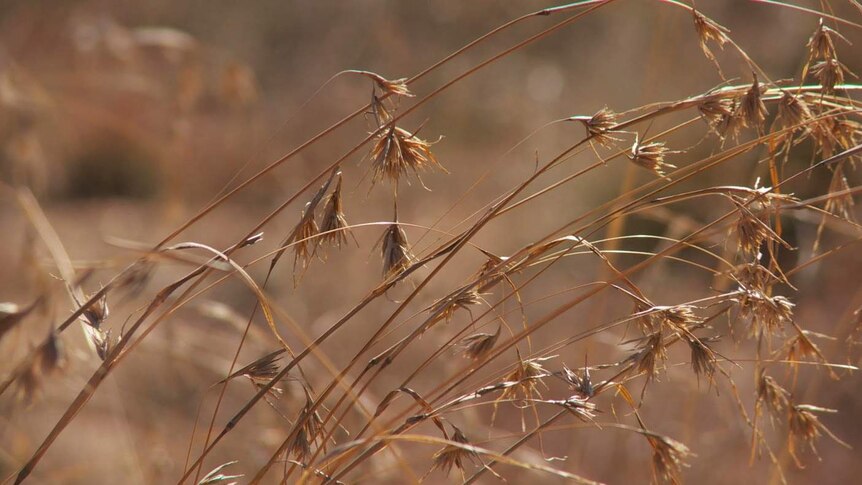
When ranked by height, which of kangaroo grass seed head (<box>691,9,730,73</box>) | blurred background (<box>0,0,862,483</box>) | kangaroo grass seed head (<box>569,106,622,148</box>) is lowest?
blurred background (<box>0,0,862,483</box>)

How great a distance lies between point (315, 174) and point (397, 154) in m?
2.76

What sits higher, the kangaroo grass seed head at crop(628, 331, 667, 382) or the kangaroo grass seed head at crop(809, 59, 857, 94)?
Result: the kangaroo grass seed head at crop(809, 59, 857, 94)

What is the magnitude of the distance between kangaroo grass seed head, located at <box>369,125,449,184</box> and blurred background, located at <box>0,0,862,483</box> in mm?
38

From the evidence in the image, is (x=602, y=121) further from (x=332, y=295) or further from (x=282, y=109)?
(x=282, y=109)

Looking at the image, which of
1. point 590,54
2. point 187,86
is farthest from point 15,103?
point 590,54

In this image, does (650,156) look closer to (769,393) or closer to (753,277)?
(753,277)

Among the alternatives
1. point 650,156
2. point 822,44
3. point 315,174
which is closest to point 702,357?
point 650,156

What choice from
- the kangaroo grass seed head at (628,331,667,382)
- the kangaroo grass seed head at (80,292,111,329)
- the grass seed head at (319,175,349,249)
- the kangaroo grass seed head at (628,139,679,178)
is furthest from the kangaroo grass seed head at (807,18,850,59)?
the kangaroo grass seed head at (80,292,111,329)

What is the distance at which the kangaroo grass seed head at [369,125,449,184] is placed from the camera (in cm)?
58

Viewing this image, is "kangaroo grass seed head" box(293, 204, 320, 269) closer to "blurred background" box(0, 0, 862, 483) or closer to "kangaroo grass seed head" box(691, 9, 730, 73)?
"blurred background" box(0, 0, 862, 483)

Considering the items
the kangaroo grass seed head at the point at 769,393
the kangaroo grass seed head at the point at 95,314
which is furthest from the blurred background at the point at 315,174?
the kangaroo grass seed head at the point at 769,393

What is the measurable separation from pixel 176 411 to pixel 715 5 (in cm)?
378

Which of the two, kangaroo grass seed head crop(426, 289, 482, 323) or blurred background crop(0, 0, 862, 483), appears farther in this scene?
blurred background crop(0, 0, 862, 483)

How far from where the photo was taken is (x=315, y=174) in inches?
130
